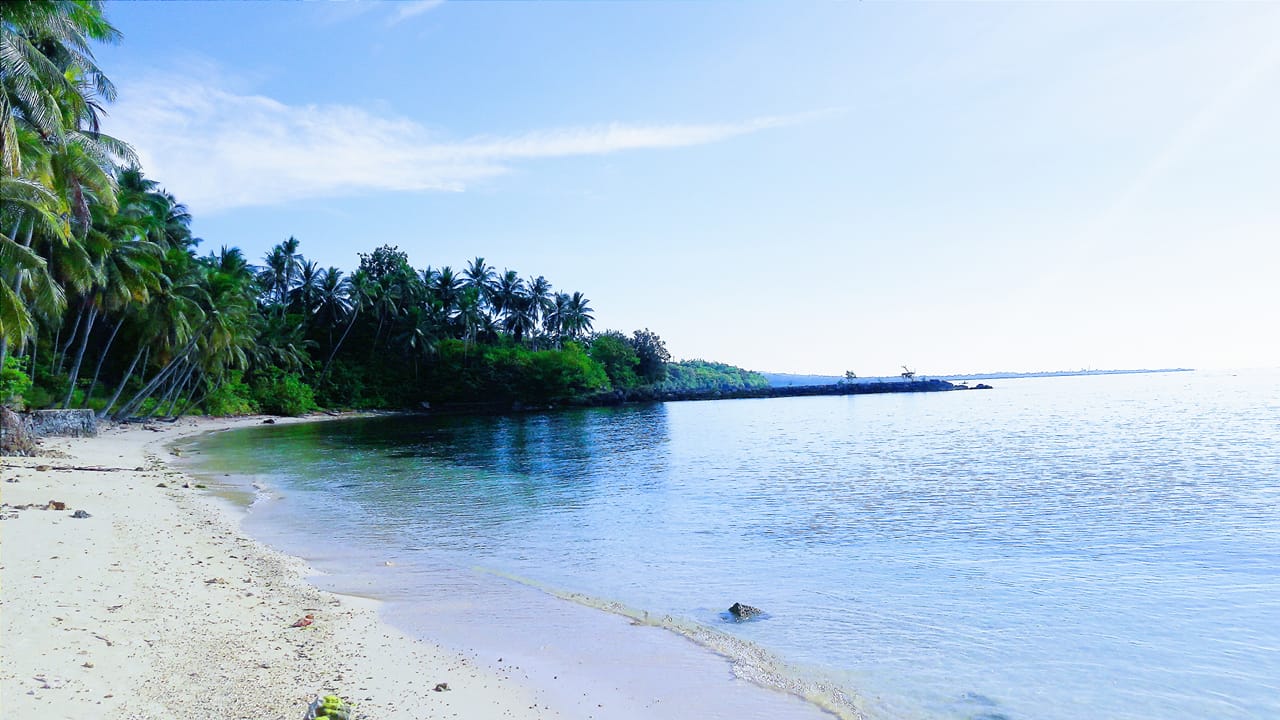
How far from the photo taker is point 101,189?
21.9 meters

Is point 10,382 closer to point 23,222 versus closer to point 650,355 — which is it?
point 23,222

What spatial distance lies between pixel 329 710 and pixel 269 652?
1.99 metres

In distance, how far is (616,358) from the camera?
9862 cm

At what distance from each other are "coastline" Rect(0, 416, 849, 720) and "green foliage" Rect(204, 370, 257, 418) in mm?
48468

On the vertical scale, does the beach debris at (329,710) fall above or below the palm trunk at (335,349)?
below

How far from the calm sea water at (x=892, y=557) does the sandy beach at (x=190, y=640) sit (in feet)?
3.38

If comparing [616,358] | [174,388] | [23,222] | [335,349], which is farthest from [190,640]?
[616,358]

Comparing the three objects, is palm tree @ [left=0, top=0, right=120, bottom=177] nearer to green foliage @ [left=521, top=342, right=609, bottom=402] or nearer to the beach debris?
the beach debris

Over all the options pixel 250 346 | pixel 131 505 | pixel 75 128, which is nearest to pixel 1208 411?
pixel 131 505

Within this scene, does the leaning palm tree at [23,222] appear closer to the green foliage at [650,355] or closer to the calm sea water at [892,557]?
the calm sea water at [892,557]

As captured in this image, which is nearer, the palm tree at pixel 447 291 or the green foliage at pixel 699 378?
the palm tree at pixel 447 291

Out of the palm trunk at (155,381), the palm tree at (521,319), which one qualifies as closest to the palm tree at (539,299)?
the palm tree at (521,319)

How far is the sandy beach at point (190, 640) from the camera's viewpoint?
550 centimetres

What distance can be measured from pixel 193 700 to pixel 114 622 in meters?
2.34
